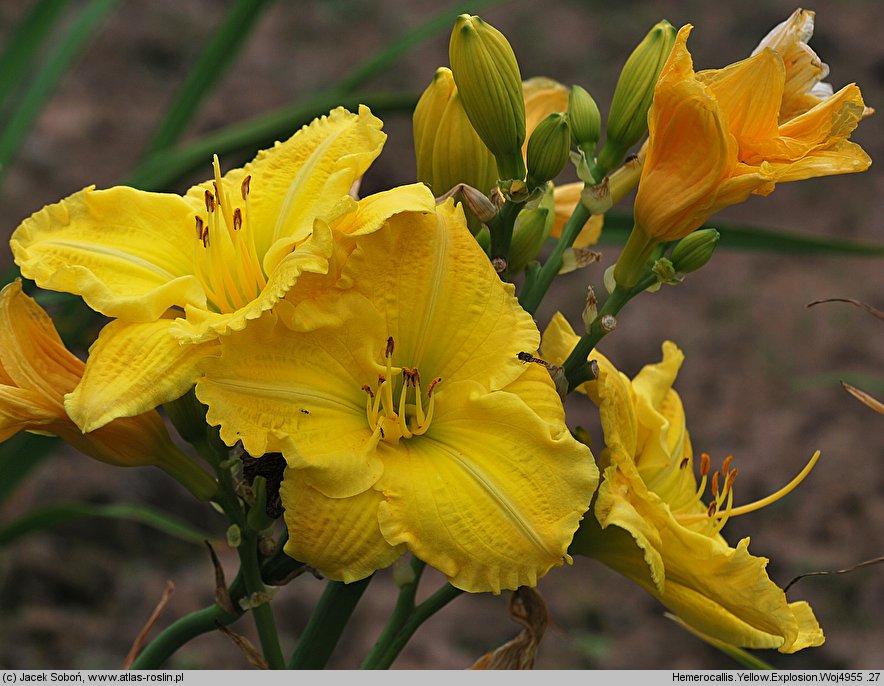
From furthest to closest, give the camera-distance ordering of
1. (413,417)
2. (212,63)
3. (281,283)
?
A: (212,63) < (413,417) < (281,283)

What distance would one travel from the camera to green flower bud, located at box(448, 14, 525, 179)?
0.73 meters

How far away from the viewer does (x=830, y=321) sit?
8.06 ft

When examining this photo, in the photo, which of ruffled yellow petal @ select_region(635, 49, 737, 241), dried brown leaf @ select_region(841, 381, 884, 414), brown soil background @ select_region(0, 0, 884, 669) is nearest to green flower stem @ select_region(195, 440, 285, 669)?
ruffled yellow petal @ select_region(635, 49, 737, 241)

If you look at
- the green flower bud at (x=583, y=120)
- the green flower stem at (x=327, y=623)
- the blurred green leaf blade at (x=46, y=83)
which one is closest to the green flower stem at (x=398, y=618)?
the green flower stem at (x=327, y=623)

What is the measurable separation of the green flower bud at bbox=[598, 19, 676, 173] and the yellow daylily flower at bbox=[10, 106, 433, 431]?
183mm

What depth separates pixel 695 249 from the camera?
29.3 inches

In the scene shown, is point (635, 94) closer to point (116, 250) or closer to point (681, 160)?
point (681, 160)

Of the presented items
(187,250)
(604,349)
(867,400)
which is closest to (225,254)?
(187,250)

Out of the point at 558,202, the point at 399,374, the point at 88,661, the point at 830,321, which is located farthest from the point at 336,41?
the point at 399,374

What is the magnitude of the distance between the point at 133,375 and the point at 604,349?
184 cm

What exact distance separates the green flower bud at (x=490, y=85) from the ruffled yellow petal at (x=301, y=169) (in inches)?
2.9

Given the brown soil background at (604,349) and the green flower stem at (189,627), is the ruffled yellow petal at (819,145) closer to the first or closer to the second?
the green flower stem at (189,627)

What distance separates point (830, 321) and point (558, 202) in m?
1.75

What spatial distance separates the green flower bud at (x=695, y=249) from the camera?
0.74 metres
